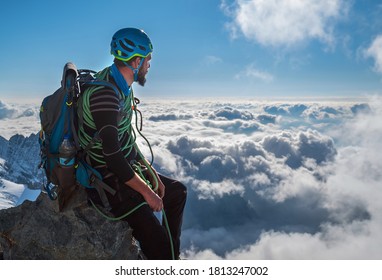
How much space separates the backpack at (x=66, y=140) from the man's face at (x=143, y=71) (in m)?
0.78

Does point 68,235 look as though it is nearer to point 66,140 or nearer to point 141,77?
point 66,140

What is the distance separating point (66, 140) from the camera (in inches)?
202

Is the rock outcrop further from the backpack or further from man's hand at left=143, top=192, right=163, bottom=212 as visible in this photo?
man's hand at left=143, top=192, right=163, bottom=212

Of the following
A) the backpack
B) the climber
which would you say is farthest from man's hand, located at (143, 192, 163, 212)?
the backpack

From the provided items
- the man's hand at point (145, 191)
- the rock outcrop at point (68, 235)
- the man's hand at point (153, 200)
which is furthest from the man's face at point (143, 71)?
the rock outcrop at point (68, 235)

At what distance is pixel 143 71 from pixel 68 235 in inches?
131

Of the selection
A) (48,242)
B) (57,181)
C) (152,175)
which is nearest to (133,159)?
(152,175)

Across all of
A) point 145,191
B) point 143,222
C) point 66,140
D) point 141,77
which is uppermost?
point 141,77

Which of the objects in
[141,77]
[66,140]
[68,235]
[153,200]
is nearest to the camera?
[66,140]

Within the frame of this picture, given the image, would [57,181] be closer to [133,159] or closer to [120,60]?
[133,159]

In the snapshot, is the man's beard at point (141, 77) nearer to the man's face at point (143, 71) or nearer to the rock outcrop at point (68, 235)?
the man's face at point (143, 71)

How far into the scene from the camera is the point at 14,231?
21.0 feet

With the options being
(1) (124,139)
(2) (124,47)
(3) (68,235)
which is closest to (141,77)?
(2) (124,47)

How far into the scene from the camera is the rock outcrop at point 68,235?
6051mm
